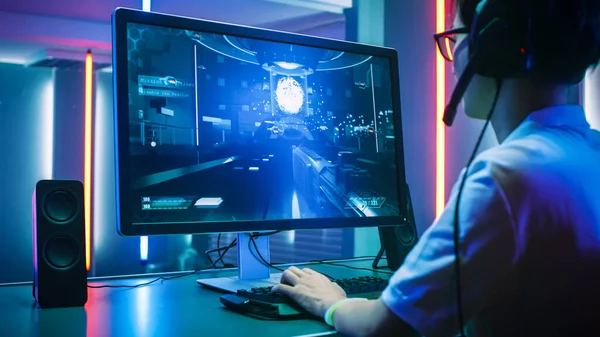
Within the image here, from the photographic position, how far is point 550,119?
78 cm

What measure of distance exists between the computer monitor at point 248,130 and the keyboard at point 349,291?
0.58 ft

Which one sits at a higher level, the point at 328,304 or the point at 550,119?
the point at 550,119

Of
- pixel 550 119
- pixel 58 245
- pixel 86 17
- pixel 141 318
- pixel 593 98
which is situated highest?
pixel 86 17

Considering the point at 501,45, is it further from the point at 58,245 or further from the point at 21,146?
the point at 21,146

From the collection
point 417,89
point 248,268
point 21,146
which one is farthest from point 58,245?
point 21,146

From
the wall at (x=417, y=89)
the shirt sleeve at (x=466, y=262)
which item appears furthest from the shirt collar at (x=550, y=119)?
the wall at (x=417, y=89)

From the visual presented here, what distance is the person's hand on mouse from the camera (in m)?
0.95

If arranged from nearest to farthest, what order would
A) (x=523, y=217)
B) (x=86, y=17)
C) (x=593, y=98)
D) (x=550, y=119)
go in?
(x=523, y=217) → (x=550, y=119) → (x=593, y=98) → (x=86, y=17)

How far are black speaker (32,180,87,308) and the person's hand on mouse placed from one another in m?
0.36

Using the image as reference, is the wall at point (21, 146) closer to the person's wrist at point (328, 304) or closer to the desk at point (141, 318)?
the desk at point (141, 318)

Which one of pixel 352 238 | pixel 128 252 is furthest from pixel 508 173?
pixel 128 252

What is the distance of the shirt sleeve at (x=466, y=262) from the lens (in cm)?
67

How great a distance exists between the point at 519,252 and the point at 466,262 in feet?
0.20

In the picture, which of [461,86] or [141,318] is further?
[141,318]
